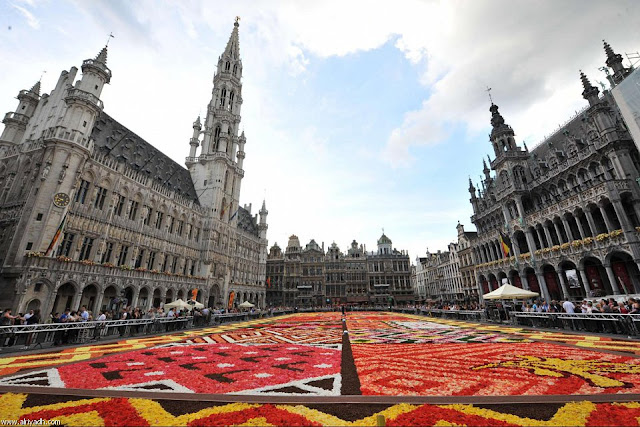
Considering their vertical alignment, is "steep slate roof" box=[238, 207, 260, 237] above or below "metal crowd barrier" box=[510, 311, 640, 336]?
above

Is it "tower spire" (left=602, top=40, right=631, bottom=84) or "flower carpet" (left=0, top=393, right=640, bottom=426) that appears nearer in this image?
"flower carpet" (left=0, top=393, right=640, bottom=426)

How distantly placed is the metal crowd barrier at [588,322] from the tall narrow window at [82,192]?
3953 cm

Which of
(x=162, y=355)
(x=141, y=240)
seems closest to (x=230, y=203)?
(x=141, y=240)

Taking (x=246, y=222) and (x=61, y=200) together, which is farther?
(x=246, y=222)

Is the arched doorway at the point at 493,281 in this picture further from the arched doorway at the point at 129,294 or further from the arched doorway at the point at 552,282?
the arched doorway at the point at 129,294

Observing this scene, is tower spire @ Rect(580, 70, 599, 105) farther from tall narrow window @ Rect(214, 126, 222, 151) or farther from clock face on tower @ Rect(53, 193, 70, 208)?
tall narrow window @ Rect(214, 126, 222, 151)

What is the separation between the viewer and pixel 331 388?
5.07 meters

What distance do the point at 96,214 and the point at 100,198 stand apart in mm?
1950

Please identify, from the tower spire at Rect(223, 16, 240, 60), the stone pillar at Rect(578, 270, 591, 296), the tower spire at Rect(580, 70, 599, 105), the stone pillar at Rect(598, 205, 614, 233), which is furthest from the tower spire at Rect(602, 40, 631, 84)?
the tower spire at Rect(223, 16, 240, 60)

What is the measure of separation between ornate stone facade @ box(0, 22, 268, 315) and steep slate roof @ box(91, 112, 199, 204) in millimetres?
193

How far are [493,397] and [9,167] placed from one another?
40.2 metres

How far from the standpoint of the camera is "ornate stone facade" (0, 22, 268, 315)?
853 inches

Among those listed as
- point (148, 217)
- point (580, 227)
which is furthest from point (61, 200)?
point (580, 227)

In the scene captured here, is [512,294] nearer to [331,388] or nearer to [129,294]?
[331,388]
